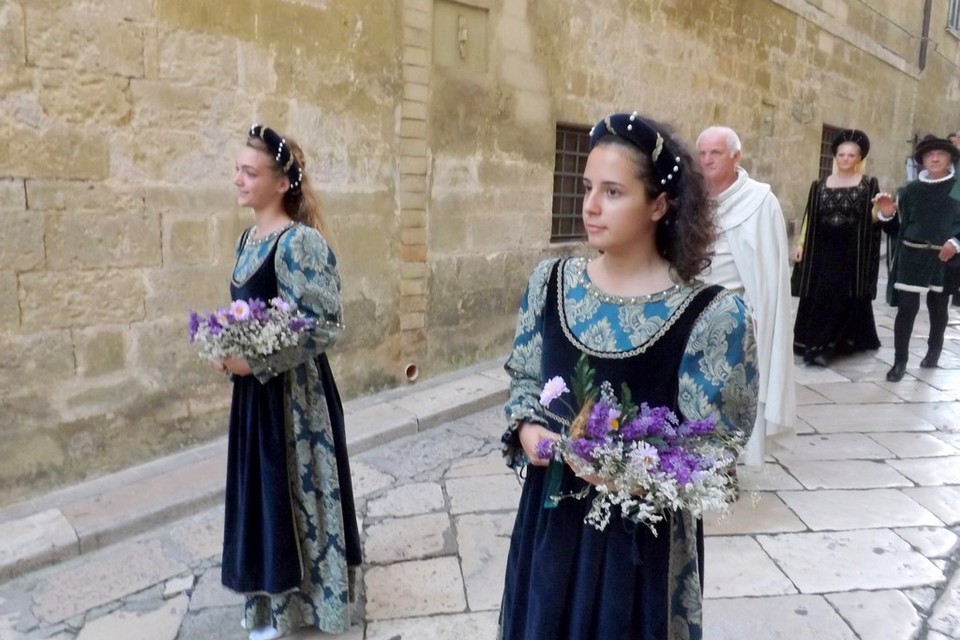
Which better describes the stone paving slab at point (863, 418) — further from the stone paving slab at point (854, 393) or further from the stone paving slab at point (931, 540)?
the stone paving slab at point (931, 540)

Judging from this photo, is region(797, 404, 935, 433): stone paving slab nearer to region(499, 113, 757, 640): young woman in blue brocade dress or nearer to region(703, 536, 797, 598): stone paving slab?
region(703, 536, 797, 598): stone paving slab

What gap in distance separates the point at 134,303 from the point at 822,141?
1192 centimetres

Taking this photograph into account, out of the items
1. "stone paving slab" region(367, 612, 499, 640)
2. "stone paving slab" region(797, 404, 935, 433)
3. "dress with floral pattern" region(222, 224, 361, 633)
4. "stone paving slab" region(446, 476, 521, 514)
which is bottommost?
"stone paving slab" region(367, 612, 499, 640)

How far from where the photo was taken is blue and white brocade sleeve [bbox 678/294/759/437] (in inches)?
66.6

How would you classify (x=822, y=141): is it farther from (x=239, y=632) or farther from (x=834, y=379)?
(x=239, y=632)

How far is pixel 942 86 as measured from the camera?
18.6 meters

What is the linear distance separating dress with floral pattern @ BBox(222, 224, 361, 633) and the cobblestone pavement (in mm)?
198

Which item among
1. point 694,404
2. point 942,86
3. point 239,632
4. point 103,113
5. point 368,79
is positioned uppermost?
point 942,86

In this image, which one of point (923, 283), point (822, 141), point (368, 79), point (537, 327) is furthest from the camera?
point (822, 141)

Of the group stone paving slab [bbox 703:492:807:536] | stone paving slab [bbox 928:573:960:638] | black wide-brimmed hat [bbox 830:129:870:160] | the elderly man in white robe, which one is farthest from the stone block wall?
stone paving slab [bbox 928:573:960:638]

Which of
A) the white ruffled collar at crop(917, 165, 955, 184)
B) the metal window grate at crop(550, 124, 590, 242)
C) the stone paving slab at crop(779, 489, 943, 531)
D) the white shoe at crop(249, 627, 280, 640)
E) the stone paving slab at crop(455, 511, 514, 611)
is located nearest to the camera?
the white shoe at crop(249, 627, 280, 640)

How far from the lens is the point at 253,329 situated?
2557 millimetres

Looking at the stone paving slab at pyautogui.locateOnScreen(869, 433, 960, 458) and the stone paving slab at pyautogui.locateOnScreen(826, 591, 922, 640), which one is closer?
the stone paving slab at pyautogui.locateOnScreen(826, 591, 922, 640)

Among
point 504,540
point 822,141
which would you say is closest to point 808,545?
point 504,540
